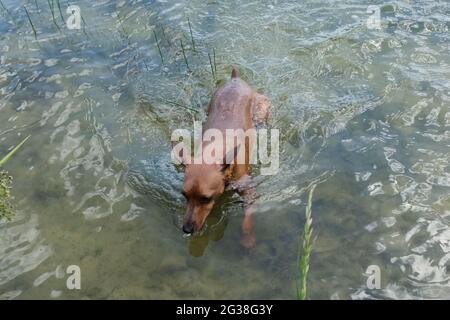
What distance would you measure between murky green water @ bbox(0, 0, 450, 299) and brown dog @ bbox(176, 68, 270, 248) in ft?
0.54

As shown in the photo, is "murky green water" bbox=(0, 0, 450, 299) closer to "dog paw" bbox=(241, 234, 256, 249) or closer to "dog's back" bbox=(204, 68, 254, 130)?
"dog paw" bbox=(241, 234, 256, 249)

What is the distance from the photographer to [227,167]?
4.98m

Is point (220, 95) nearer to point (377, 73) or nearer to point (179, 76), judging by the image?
point (179, 76)

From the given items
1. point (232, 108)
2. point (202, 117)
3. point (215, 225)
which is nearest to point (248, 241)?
point (215, 225)

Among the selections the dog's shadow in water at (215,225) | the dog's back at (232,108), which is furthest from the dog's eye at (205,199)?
the dog's back at (232,108)

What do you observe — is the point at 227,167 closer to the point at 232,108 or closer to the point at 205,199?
the point at 205,199

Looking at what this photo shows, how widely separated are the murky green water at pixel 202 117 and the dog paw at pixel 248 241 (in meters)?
0.07

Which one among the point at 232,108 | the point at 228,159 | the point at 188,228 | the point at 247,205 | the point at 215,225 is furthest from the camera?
the point at 232,108

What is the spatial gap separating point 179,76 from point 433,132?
3.87 m

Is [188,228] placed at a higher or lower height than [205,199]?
lower

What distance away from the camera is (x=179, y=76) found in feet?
25.7

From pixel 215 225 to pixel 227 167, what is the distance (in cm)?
66

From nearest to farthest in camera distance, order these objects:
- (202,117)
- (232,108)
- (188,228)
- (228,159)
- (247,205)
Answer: (188,228) < (228,159) < (247,205) < (232,108) < (202,117)
